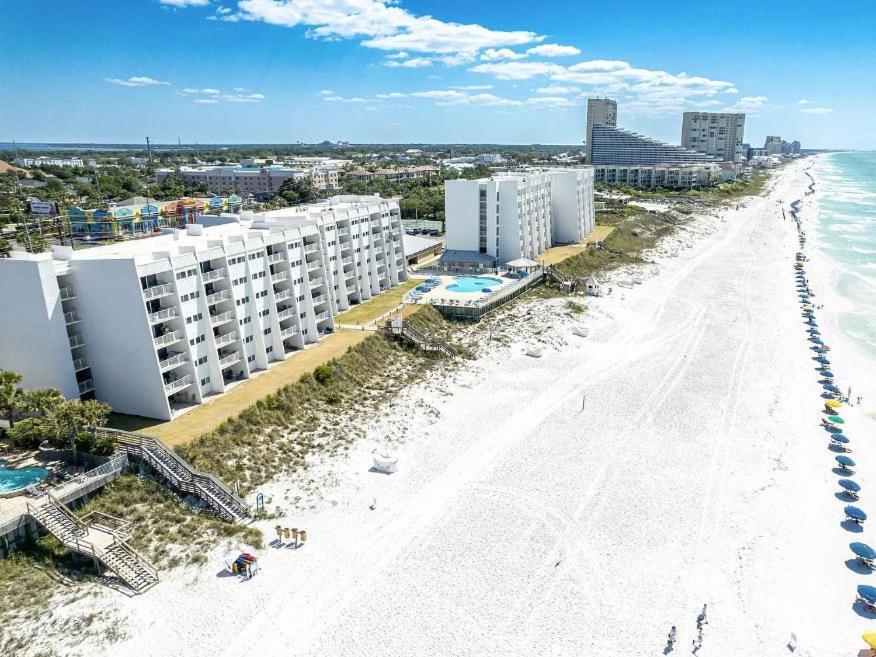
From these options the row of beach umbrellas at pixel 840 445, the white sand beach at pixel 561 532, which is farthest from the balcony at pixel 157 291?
the row of beach umbrellas at pixel 840 445

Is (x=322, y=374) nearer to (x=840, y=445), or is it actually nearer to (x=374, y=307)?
(x=374, y=307)

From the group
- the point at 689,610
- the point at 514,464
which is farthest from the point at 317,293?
the point at 689,610

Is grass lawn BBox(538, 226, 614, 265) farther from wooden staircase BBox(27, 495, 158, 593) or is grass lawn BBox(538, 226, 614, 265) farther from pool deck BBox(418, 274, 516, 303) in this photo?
wooden staircase BBox(27, 495, 158, 593)

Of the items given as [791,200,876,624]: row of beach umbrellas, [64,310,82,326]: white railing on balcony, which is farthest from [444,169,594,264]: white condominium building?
[64,310,82,326]: white railing on balcony

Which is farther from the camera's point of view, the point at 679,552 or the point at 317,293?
the point at 317,293

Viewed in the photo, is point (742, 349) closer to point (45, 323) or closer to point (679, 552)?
point (679, 552)
